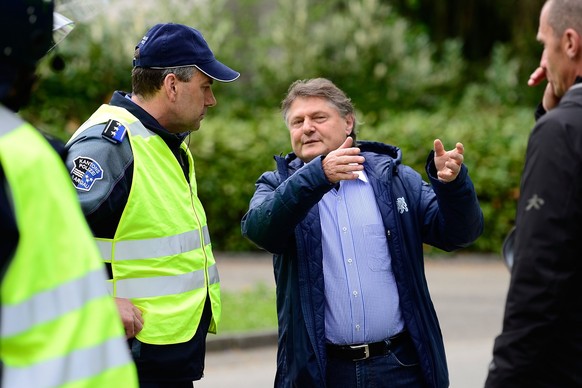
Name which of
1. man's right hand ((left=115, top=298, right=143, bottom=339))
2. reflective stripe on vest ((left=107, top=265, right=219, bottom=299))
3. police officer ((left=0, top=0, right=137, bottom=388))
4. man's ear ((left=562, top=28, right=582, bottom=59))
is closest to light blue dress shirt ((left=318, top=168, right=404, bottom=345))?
reflective stripe on vest ((left=107, top=265, right=219, bottom=299))

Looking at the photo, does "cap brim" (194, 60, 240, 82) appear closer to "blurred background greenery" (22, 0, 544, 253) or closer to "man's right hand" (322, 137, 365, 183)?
"man's right hand" (322, 137, 365, 183)

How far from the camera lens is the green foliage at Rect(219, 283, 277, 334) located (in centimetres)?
985

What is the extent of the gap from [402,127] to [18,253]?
1371 cm

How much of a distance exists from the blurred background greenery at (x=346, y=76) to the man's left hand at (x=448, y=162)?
1096 centimetres

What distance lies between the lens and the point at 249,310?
34.2ft

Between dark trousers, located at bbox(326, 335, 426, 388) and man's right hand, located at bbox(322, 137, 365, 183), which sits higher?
man's right hand, located at bbox(322, 137, 365, 183)

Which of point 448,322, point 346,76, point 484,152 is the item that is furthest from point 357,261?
point 346,76

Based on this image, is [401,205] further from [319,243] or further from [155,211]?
[155,211]

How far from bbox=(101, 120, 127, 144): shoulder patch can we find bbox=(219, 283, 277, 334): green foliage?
5495 mm

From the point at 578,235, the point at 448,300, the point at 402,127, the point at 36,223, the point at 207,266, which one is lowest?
the point at 448,300

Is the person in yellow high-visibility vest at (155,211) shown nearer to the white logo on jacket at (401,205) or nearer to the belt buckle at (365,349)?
the belt buckle at (365,349)

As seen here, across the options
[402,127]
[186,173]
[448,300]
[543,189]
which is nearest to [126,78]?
[402,127]

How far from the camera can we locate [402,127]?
15461mm

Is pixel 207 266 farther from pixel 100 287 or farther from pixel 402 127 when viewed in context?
pixel 402 127
